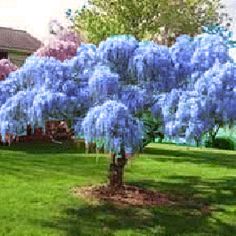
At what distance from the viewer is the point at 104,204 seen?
38.1 feet

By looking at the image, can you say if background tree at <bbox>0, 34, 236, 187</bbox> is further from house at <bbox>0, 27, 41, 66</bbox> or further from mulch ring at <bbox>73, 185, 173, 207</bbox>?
house at <bbox>0, 27, 41, 66</bbox>

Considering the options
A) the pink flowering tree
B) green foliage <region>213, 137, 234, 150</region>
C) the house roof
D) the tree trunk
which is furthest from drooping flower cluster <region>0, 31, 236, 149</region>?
the house roof

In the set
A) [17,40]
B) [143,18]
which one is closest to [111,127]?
[143,18]

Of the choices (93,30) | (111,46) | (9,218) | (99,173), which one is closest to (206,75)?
(111,46)

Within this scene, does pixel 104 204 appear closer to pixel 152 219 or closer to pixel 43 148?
pixel 152 219

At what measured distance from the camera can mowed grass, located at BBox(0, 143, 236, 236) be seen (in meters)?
10.1

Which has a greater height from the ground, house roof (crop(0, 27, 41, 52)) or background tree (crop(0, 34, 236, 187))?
house roof (crop(0, 27, 41, 52))

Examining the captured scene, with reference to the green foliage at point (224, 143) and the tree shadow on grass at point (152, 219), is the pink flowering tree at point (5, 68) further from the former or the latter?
the green foliage at point (224, 143)

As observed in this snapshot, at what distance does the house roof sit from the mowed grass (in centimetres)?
1963

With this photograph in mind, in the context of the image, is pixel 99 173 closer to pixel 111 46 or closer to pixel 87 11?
pixel 111 46

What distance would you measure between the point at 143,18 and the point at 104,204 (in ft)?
78.5

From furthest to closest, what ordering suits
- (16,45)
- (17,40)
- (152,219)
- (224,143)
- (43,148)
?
(17,40) < (16,45) < (224,143) < (43,148) < (152,219)

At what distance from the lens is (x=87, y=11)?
3472cm

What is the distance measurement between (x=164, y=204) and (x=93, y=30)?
22.0 meters
